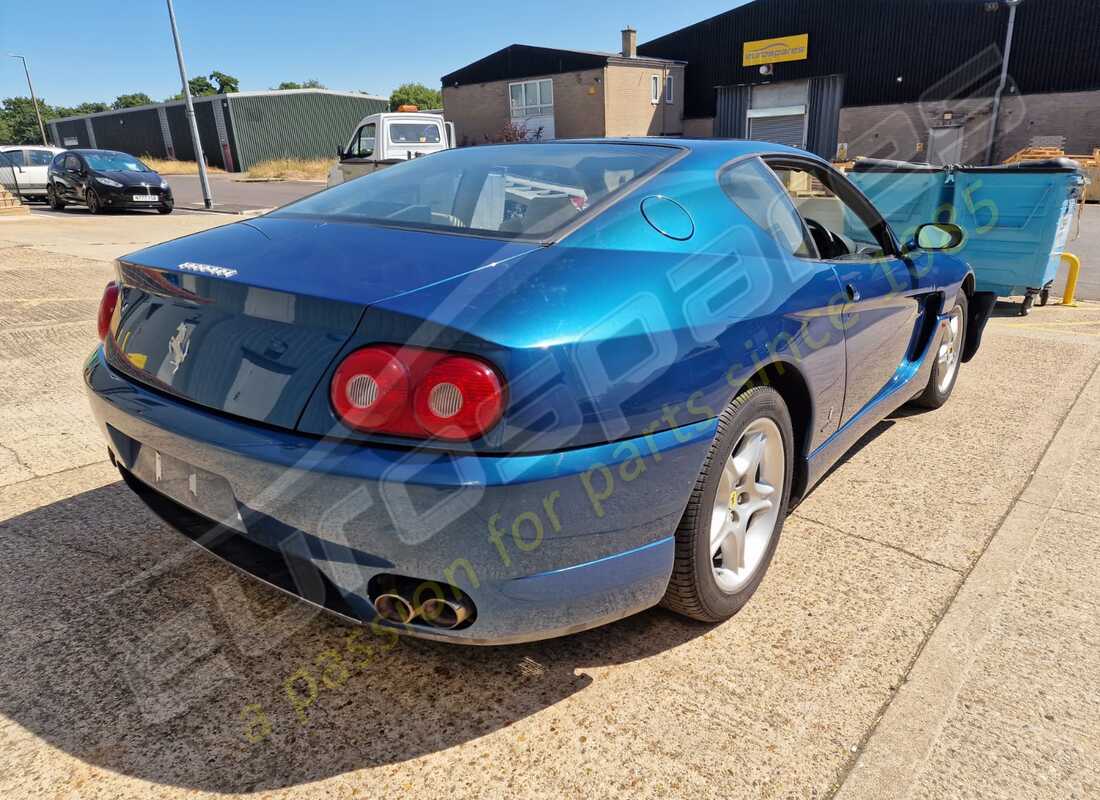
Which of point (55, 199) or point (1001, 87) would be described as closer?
point (55, 199)

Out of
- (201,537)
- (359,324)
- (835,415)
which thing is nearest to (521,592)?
(359,324)

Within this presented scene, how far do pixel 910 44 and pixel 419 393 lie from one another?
3520 cm

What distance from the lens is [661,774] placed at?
1744mm

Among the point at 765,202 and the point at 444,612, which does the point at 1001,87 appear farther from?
the point at 444,612

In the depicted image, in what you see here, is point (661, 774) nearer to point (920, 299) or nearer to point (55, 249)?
point (920, 299)

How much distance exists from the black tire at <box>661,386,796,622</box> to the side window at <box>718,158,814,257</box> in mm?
578

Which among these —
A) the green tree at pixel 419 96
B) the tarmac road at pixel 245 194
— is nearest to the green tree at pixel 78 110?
the green tree at pixel 419 96

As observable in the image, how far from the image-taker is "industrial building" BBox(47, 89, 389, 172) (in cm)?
4522

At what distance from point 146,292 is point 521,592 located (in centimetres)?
140

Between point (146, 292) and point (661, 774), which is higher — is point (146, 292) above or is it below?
above

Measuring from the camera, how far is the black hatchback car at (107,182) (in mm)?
16484

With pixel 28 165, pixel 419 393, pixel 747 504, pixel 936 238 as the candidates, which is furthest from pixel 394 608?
pixel 28 165

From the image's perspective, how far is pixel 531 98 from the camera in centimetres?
3747

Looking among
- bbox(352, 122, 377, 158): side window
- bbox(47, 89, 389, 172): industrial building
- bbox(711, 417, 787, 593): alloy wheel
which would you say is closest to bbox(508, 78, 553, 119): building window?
bbox(47, 89, 389, 172): industrial building
